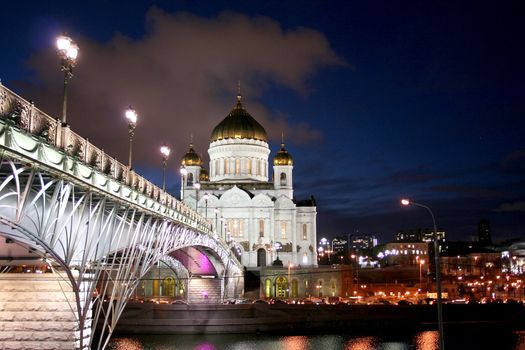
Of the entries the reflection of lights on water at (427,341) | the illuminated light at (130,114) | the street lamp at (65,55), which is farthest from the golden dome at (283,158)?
the street lamp at (65,55)

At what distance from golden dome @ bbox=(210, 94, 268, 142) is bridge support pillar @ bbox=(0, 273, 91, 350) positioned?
7823 cm

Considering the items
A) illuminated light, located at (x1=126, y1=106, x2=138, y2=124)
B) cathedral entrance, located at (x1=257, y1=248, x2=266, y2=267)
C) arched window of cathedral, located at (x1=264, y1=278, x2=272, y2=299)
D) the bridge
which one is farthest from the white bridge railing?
cathedral entrance, located at (x1=257, y1=248, x2=266, y2=267)

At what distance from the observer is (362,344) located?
51406 millimetres

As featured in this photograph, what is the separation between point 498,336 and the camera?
188ft

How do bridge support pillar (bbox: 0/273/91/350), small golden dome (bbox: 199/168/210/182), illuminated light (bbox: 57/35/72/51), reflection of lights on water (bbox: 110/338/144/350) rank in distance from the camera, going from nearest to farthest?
illuminated light (bbox: 57/35/72/51) → bridge support pillar (bbox: 0/273/91/350) → reflection of lights on water (bbox: 110/338/144/350) → small golden dome (bbox: 199/168/210/182)

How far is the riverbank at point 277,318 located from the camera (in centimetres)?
5697

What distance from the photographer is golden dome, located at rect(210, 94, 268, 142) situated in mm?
103688

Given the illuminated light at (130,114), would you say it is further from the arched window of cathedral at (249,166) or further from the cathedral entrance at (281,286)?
the arched window of cathedral at (249,166)

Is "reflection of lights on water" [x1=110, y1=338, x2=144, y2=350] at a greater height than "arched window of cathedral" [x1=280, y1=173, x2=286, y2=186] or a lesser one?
lesser

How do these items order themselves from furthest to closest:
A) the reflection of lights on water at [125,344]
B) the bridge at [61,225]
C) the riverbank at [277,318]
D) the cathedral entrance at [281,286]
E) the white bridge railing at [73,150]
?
1. the cathedral entrance at [281,286]
2. the riverbank at [277,318]
3. the reflection of lights on water at [125,344]
4. the bridge at [61,225]
5. the white bridge railing at [73,150]

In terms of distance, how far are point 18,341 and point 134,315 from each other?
31897 mm

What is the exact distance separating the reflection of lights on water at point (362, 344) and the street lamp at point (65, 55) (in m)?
35.6

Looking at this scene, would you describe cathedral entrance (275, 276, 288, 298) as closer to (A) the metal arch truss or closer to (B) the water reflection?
(B) the water reflection

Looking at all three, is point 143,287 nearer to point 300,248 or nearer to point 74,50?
point 300,248
